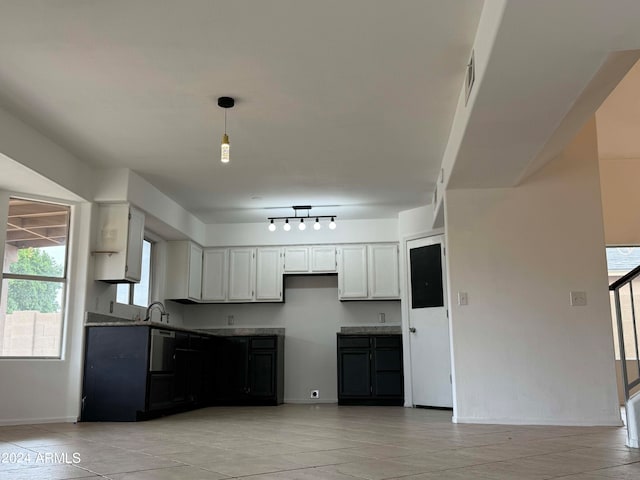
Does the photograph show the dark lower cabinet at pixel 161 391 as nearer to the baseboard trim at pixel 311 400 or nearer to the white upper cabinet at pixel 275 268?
the white upper cabinet at pixel 275 268

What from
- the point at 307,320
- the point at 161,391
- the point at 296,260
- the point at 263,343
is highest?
the point at 296,260

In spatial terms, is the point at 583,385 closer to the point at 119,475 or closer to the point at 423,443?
the point at 423,443

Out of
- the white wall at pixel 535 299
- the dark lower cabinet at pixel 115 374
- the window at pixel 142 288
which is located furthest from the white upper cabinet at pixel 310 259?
the dark lower cabinet at pixel 115 374

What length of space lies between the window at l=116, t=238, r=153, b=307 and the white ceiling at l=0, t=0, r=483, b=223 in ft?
4.39

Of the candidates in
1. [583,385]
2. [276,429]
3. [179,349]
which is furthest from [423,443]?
[179,349]

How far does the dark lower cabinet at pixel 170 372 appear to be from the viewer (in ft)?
18.1

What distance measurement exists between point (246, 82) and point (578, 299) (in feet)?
11.0

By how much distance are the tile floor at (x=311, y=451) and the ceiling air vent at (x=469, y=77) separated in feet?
7.54

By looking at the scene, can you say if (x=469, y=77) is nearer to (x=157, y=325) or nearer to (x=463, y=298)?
(x=463, y=298)

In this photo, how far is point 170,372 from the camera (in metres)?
6.16

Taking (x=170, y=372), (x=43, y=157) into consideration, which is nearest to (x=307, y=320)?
(x=170, y=372)

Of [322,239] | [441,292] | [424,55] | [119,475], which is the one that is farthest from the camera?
[322,239]

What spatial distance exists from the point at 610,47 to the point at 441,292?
173 inches

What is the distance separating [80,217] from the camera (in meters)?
5.98
